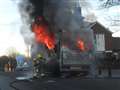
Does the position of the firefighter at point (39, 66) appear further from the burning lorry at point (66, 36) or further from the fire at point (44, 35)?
the fire at point (44, 35)

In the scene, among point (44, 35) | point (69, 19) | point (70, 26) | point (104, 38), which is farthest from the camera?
point (104, 38)

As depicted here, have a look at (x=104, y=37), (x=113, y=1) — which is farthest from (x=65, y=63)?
(x=104, y=37)

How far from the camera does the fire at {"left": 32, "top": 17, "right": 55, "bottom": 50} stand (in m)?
31.3

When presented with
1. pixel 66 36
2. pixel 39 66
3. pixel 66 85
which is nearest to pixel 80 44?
pixel 66 36

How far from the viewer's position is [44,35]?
1256 inches

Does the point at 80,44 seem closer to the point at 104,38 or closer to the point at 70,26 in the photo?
the point at 70,26

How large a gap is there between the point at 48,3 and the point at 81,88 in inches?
503

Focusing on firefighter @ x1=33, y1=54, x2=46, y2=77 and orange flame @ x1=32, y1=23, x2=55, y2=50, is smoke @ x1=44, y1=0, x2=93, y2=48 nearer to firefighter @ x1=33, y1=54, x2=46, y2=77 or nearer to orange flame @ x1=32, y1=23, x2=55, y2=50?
orange flame @ x1=32, y1=23, x2=55, y2=50

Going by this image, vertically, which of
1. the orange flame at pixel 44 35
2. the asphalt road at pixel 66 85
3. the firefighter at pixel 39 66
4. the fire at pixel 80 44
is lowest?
the asphalt road at pixel 66 85

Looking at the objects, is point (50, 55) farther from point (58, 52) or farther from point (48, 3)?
point (48, 3)

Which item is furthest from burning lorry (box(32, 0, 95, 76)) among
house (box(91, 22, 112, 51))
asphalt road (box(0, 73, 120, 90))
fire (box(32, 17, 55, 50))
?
house (box(91, 22, 112, 51))

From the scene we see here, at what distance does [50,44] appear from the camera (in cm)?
3122

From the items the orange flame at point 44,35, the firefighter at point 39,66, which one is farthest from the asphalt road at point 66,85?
the orange flame at point 44,35

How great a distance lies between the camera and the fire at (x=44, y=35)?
31.3 metres
